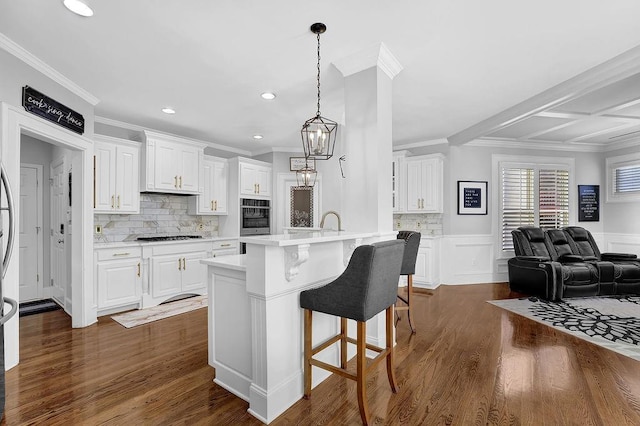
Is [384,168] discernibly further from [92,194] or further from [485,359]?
[92,194]

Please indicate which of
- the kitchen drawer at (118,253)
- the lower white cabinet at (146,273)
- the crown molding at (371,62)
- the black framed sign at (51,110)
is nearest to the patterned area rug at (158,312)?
the lower white cabinet at (146,273)

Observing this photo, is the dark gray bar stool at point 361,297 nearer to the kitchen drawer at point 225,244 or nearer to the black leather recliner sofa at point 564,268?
the kitchen drawer at point 225,244

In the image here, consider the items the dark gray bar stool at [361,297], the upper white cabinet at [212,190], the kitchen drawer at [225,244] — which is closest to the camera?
the dark gray bar stool at [361,297]

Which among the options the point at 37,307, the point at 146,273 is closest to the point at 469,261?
the point at 146,273

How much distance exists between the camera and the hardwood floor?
192 cm

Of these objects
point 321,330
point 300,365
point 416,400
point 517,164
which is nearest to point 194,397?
point 300,365

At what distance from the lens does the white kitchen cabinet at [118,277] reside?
378 cm

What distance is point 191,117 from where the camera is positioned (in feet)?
14.5

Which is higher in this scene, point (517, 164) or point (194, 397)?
point (517, 164)

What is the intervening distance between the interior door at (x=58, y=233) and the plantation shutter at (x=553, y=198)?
765 cm

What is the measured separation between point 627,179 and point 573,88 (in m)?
4.03

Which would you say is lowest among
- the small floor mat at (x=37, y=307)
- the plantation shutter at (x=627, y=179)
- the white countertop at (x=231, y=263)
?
the small floor mat at (x=37, y=307)

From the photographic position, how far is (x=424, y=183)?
18.2 feet

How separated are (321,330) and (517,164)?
5320 millimetres
